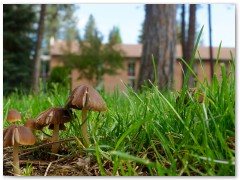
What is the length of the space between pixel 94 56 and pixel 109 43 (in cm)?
150

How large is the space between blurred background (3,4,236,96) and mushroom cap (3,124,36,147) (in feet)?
2.54

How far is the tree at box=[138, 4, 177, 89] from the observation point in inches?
200

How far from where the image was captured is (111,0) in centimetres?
168

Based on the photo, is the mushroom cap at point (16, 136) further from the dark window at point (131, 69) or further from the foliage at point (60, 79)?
the dark window at point (131, 69)

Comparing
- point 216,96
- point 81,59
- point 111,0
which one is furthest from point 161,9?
point 81,59

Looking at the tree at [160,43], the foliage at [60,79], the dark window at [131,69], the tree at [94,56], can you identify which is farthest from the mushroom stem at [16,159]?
the dark window at [131,69]

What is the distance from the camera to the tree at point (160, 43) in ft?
16.7

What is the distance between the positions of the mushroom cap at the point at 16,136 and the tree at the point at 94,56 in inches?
924

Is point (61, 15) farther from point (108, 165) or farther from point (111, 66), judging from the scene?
point (108, 165)

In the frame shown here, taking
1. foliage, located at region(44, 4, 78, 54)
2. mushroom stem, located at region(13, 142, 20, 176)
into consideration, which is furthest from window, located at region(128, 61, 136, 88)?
mushroom stem, located at region(13, 142, 20, 176)

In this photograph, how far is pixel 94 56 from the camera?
Result: 24969mm

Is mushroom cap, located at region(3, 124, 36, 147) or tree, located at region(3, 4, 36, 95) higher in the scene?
tree, located at region(3, 4, 36, 95)

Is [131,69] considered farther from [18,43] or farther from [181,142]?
[181,142]

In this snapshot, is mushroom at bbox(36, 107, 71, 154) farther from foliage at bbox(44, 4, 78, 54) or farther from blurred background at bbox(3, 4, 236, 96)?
foliage at bbox(44, 4, 78, 54)
